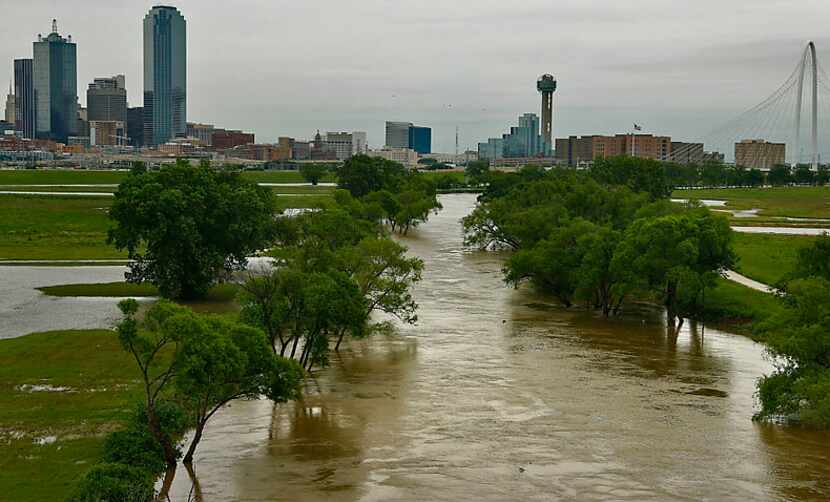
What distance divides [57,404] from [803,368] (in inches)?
795

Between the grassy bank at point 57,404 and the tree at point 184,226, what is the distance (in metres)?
9.38

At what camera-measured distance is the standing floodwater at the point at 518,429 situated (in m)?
23.3

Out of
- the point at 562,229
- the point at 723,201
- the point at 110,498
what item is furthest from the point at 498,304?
the point at 723,201

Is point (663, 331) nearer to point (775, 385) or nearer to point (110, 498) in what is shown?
point (775, 385)

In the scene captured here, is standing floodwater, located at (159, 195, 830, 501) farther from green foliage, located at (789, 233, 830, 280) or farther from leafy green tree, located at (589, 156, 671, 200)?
leafy green tree, located at (589, 156, 671, 200)

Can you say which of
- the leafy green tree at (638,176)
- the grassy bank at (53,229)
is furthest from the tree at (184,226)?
the leafy green tree at (638,176)

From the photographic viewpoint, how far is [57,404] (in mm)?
28406

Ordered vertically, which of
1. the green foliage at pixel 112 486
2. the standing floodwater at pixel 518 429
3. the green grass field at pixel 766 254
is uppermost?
the green grass field at pixel 766 254

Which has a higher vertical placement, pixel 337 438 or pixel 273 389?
pixel 273 389

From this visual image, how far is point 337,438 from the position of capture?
26672mm

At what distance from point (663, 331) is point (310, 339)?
1759 cm

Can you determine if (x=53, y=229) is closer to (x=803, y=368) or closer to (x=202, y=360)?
(x=202, y=360)

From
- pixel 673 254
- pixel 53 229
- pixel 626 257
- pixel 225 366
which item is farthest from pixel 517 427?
pixel 53 229

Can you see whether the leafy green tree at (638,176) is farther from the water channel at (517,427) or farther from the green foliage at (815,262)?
the green foliage at (815,262)
